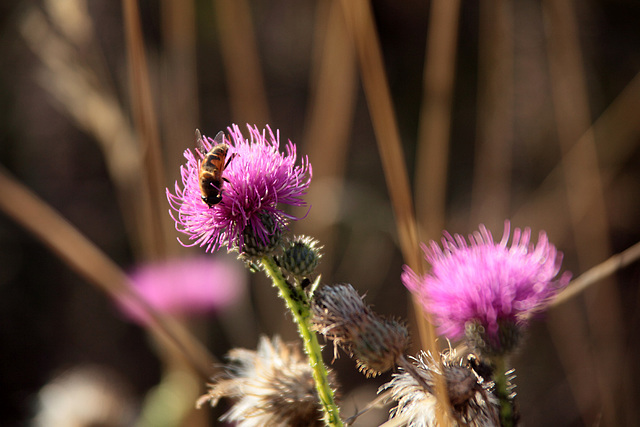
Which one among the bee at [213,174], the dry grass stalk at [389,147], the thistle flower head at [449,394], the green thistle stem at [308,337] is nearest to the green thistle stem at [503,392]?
the thistle flower head at [449,394]

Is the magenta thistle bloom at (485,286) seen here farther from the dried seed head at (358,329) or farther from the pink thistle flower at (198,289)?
the pink thistle flower at (198,289)

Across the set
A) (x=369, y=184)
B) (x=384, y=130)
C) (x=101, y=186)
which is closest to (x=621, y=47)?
(x=369, y=184)

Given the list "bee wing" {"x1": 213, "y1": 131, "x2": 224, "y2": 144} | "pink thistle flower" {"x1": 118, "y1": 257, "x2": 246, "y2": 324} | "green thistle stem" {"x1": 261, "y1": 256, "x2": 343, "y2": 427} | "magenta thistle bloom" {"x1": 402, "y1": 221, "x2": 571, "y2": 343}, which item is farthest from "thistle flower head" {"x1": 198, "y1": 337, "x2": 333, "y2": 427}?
"pink thistle flower" {"x1": 118, "y1": 257, "x2": 246, "y2": 324}

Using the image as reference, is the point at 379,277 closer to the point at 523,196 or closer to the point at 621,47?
the point at 523,196

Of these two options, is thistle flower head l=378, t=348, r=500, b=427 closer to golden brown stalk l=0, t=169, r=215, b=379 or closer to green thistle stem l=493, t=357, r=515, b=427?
green thistle stem l=493, t=357, r=515, b=427

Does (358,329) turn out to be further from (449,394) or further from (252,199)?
(252,199)

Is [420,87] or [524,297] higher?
[420,87]

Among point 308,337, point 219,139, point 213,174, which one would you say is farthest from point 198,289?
point 308,337
